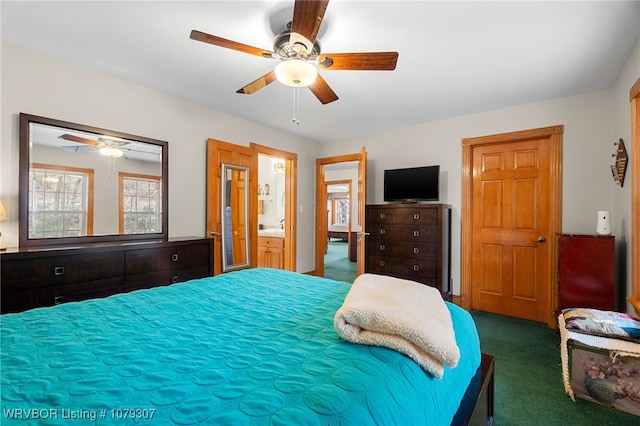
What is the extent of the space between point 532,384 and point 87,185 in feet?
13.0

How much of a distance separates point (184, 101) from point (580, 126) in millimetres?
4317

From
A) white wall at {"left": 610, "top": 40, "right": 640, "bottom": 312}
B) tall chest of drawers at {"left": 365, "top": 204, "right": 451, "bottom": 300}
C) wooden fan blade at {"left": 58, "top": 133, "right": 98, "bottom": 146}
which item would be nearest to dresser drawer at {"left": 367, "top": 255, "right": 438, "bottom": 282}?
tall chest of drawers at {"left": 365, "top": 204, "right": 451, "bottom": 300}

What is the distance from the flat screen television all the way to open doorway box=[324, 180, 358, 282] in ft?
3.27

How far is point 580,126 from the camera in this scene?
2.97m

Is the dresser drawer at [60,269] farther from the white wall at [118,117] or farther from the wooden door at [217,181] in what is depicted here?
the wooden door at [217,181]

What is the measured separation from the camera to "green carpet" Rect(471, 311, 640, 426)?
1684 mm

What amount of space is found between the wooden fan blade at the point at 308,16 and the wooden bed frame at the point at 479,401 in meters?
1.95

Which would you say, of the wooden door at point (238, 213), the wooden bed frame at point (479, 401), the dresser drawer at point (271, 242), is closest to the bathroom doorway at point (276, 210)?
the dresser drawer at point (271, 242)

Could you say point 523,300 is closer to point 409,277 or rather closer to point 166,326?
point 409,277

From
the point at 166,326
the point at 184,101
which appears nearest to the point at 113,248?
the point at 166,326

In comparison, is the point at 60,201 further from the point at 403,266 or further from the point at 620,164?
the point at 620,164

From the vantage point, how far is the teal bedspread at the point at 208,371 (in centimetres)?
66

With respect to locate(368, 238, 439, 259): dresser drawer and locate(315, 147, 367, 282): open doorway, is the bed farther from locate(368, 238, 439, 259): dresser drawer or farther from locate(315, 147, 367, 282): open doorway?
locate(368, 238, 439, 259): dresser drawer

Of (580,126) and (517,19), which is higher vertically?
(517,19)
